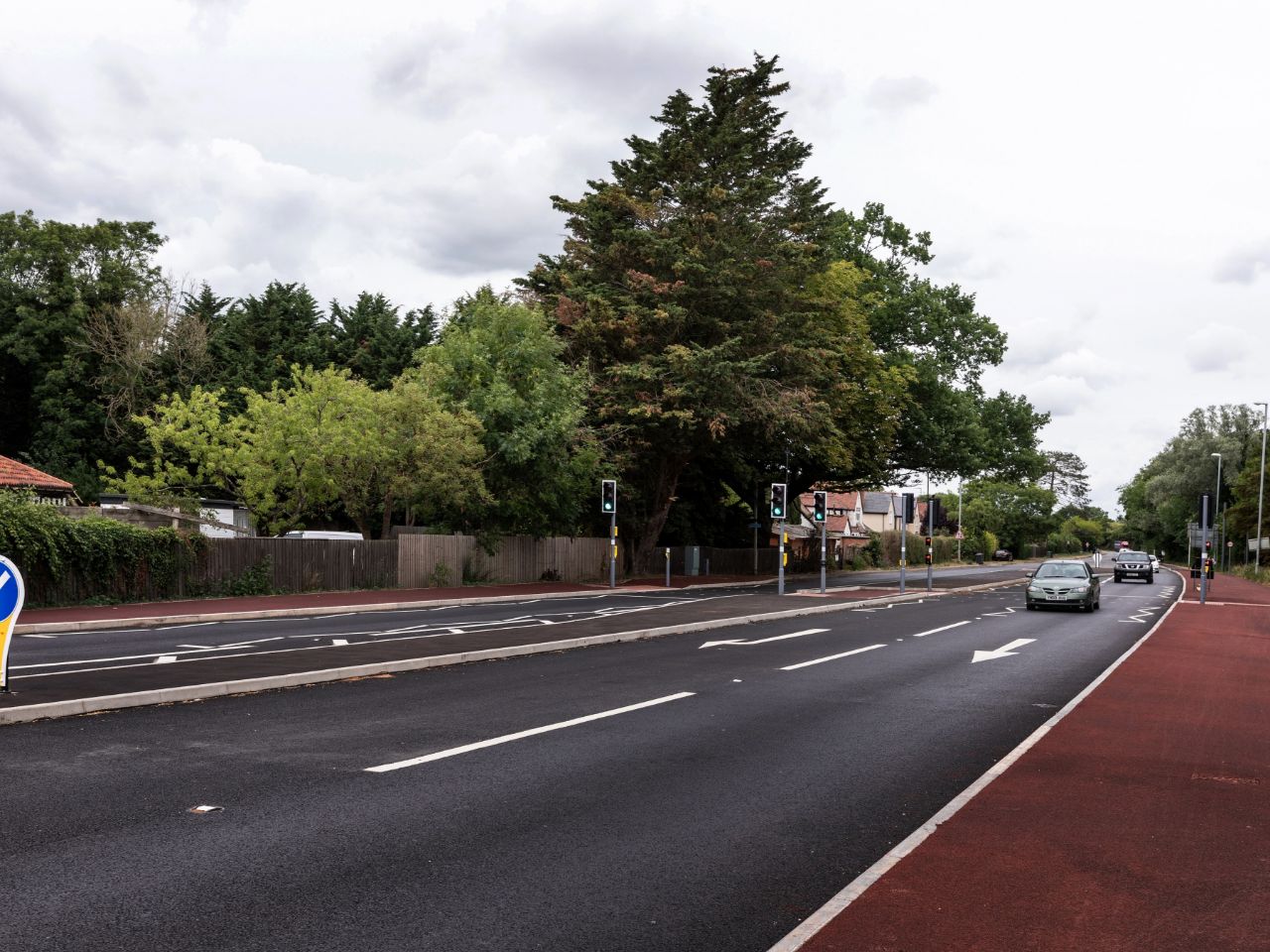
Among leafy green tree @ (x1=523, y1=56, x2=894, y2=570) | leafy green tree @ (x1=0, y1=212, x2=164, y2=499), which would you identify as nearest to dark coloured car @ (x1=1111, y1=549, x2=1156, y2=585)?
leafy green tree @ (x1=523, y1=56, x2=894, y2=570)

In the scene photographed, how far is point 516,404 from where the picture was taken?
3428 centimetres

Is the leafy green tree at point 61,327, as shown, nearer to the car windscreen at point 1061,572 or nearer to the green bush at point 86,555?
the green bush at point 86,555

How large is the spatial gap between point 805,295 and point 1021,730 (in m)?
32.6

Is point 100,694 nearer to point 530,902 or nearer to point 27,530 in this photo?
point 530,902

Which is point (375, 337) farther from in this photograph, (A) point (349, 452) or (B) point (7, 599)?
(B) point (7, 599)

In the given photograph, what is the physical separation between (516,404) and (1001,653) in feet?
68.3

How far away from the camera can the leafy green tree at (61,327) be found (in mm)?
49438

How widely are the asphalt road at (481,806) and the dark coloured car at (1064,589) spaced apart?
15.9 metres

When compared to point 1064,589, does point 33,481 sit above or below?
above

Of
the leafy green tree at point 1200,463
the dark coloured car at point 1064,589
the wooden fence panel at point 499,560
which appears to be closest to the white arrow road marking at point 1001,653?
the dark coloured car at point 1064,589

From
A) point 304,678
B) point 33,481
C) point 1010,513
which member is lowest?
point 304,678

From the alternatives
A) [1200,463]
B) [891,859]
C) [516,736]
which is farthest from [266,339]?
[1200,463]

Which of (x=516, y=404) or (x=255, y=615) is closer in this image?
(x=255, y=615)

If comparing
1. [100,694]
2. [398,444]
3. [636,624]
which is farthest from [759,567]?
[100,694]
